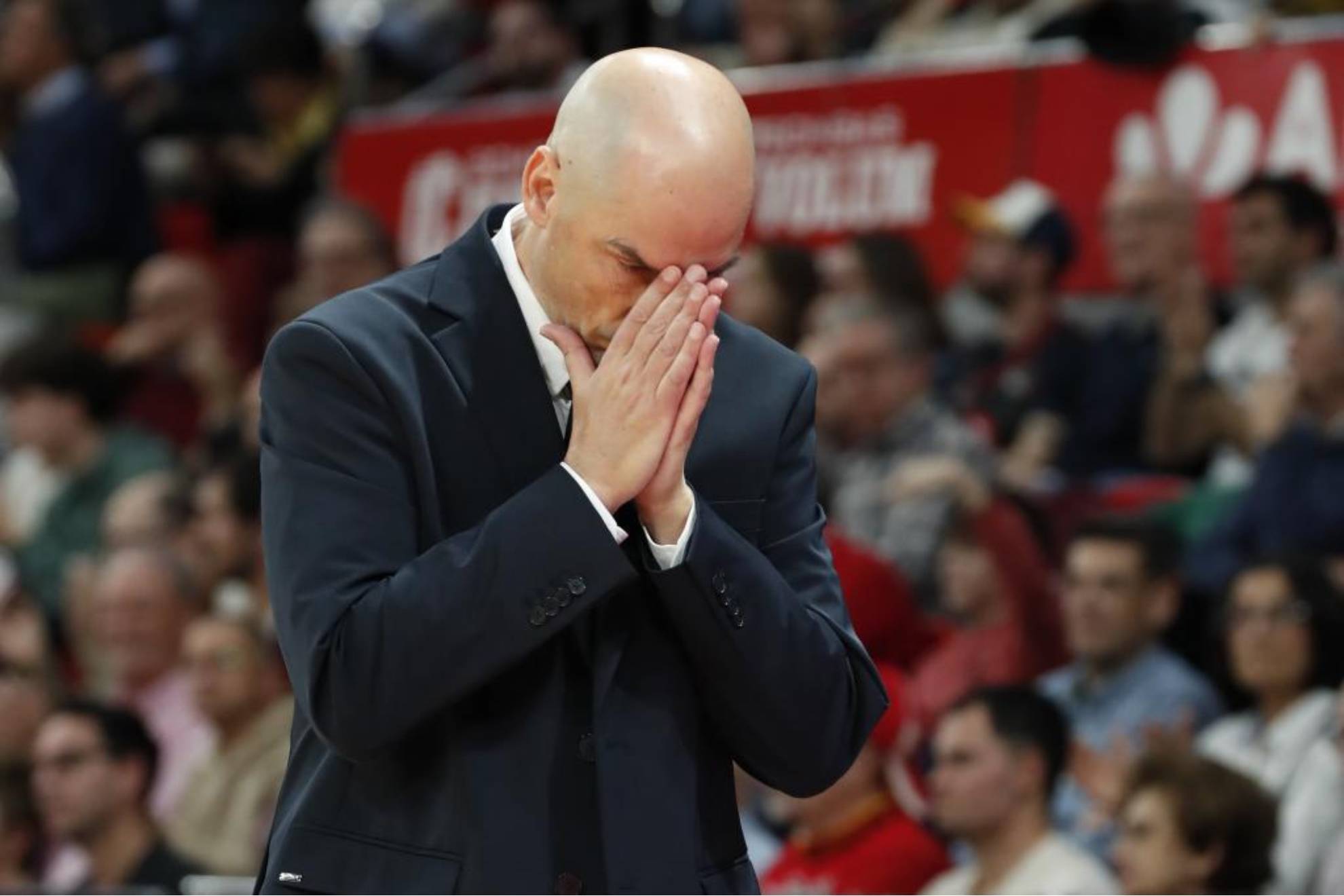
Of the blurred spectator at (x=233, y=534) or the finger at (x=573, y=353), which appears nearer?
the finger at (x=573, y=353)

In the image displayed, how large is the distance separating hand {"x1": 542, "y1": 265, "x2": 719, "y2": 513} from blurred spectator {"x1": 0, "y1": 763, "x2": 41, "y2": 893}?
17.0 ft

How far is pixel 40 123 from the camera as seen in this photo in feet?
33.4

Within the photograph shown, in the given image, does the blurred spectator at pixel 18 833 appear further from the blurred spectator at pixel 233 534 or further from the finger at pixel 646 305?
the finger at pixel 646 305

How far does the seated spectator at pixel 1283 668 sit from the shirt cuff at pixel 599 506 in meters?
3.46

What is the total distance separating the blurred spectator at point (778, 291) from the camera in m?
7.54

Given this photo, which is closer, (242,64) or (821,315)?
(821,315)

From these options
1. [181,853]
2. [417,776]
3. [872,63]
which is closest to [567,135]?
[417,776]

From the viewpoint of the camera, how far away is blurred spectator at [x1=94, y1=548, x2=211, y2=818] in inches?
294

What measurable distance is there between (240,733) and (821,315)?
2119mm

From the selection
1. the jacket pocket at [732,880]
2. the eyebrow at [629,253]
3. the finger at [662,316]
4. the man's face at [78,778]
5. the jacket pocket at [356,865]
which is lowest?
the man's face at [78,778]

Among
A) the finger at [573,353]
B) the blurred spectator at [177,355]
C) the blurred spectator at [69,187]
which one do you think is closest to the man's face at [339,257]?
the blurred spectator at [177,355]

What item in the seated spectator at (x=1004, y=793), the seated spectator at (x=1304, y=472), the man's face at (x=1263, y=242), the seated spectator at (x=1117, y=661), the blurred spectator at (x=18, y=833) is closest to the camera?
the seated spectator at (x=1004, y=793)

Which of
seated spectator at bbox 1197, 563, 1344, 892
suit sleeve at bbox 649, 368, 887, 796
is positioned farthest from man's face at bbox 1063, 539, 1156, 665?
suit sleeve at bbox 649, 368, 887, 796

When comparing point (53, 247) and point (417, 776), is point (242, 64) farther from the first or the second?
point (417, 776)
